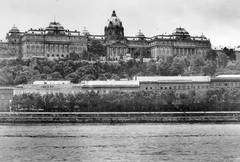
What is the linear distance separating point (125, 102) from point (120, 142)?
3882cm

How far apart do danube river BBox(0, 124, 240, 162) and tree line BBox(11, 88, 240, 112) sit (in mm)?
16985

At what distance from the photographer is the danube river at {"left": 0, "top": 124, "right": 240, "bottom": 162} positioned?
170 ft

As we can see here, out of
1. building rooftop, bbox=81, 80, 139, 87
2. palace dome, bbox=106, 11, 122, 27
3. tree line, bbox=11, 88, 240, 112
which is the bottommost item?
tree line, bbox=11, 88, 240, 112

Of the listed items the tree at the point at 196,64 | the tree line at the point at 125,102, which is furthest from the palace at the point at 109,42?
the tree line at the point at 125,102

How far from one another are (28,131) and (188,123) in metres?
20.2

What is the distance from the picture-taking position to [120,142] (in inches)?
2404

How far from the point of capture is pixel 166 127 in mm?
77250

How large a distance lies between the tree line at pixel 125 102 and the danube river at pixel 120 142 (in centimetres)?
1698

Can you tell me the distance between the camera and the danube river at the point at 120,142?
2039 inches

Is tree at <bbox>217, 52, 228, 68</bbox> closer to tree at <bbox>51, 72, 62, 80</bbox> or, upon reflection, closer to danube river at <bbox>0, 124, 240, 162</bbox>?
tree at <bbox>51, 72, 62, 80</bbox>

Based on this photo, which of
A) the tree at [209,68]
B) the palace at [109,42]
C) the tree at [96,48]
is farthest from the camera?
the tree at [96,48]

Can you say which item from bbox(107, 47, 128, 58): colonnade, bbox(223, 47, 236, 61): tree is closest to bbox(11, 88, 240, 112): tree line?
bbox(107, 47, 128, 58): colonnade

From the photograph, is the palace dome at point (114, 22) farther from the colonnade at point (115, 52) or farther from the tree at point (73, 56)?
the tree at point (73, 56)

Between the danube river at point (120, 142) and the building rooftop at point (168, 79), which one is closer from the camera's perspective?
the danube river at point (120, 142)
